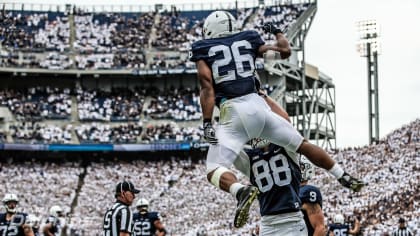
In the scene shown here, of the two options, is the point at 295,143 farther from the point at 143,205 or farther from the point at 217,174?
the point at 143,205

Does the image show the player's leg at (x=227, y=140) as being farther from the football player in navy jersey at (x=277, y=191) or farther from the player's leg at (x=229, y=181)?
the football player in navy jersey at (x=277, y=191)

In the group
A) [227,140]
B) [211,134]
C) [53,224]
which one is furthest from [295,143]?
[53,224]

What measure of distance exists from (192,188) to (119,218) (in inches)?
1160

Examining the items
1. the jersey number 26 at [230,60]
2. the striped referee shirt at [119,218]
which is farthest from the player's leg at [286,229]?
the striped referee shirt at [119,218]

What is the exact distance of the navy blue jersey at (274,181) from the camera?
8055 mm

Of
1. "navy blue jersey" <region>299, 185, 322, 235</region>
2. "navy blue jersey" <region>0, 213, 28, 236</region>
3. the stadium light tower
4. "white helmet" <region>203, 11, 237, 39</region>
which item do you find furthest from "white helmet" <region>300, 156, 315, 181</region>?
the stadium light tower

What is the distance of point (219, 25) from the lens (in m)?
8.44

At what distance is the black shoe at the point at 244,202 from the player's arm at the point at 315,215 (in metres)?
2.13

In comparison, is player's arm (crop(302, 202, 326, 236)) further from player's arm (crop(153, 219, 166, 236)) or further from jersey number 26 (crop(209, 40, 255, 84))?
player's arm (crop(153, 219, 166, 236))

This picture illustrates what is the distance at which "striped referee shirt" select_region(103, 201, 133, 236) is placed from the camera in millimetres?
11352

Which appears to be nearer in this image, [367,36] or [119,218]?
[119,218]

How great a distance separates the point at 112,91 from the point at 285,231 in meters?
43.3

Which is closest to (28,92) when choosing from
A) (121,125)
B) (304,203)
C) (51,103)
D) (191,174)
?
(51,103)

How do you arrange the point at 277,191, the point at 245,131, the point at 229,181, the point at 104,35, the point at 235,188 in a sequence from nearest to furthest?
the point at 235,188 → the point at 229,181 → the point at 277,191 → the point at 245,131 → the point at 104,35
